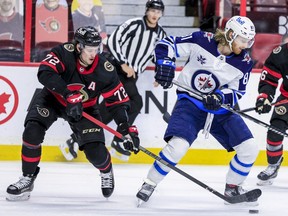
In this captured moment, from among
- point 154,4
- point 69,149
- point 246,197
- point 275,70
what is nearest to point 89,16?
point 154,4

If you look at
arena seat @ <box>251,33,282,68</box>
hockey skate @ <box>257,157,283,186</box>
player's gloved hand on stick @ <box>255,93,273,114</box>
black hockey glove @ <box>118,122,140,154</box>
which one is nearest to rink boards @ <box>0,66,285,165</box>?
arena seat @ <box>251,33,282,68</box>

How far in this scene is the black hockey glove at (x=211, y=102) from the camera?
4332 millimetres

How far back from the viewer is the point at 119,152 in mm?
6129

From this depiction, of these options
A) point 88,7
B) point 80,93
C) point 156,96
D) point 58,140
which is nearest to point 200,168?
point 156,96

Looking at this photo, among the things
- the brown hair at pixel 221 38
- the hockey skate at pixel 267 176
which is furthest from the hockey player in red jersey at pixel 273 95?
the brown hair at pixel 221 38

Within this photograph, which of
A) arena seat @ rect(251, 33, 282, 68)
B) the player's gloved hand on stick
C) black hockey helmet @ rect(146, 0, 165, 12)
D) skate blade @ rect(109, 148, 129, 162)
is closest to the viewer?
the player's gloved hand on stick

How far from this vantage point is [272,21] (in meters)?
6.54

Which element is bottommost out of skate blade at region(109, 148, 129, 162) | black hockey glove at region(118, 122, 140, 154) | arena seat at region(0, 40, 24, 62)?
skate blade at region(109, 148, 129, 162)

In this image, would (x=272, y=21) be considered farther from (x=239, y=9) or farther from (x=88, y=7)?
(x=88, y=7)

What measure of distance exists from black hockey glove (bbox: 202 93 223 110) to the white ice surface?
0.55m

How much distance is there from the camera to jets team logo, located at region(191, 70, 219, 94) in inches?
176

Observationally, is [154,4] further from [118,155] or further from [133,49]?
[118,155]

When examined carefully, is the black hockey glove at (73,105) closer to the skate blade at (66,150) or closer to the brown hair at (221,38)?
the brown hair at (221,38)

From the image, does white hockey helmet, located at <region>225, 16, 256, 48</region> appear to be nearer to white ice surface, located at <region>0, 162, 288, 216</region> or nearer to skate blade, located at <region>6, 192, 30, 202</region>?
white ice surface, located at <region>0, 162, 288, 216</region>
